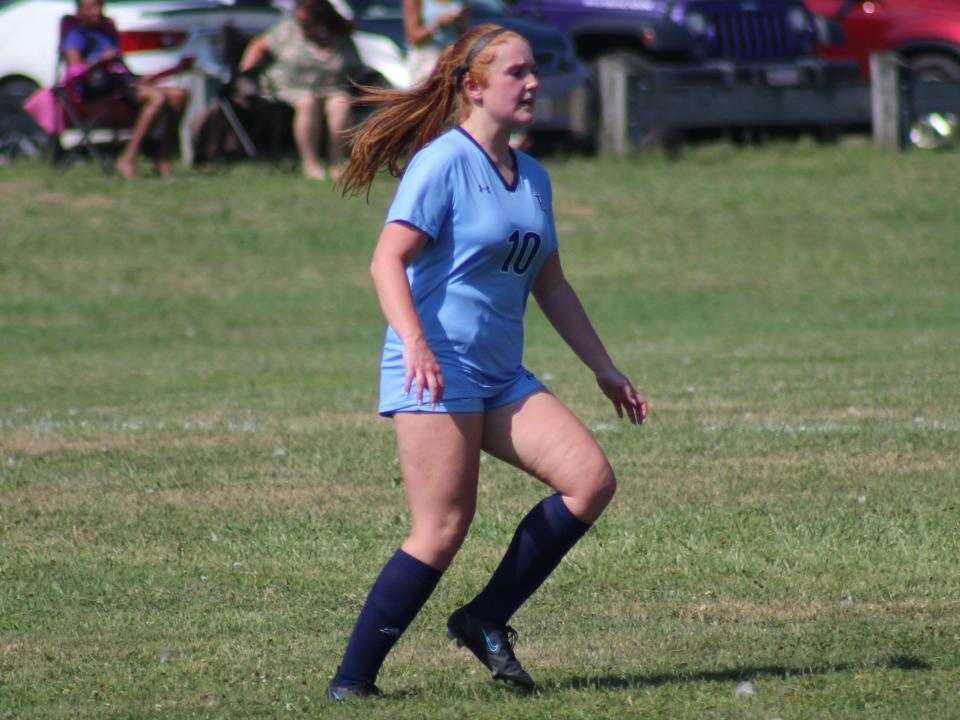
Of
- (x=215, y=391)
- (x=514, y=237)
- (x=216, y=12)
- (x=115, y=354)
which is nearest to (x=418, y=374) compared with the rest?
(x=514, y=237)

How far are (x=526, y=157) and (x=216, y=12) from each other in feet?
51.2

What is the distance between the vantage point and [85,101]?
1733cm

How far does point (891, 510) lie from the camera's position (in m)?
6.98

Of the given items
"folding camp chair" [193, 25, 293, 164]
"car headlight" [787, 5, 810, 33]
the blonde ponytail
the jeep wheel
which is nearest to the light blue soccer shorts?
the blonde ponytail

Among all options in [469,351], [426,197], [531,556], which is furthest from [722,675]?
[426,197]

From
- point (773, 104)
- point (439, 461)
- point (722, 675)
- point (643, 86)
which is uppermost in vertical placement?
point (439, 461)

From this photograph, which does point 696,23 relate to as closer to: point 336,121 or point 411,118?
point 336,121

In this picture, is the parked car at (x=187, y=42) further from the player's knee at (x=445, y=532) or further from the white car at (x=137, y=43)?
the player's knee at (x=445, y=532)

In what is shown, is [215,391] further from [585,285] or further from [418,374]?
[418,374]

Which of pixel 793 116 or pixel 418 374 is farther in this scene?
pixel 793 116

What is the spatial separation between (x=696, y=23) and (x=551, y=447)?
55.2 feet

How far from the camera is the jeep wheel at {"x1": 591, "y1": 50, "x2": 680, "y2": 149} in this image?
65.2ft

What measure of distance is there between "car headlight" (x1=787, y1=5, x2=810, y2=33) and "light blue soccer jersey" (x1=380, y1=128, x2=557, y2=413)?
16706 mm

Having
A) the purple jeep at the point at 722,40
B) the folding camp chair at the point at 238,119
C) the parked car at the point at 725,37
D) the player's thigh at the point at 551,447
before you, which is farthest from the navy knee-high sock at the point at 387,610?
the parked car at the point at 725,37
